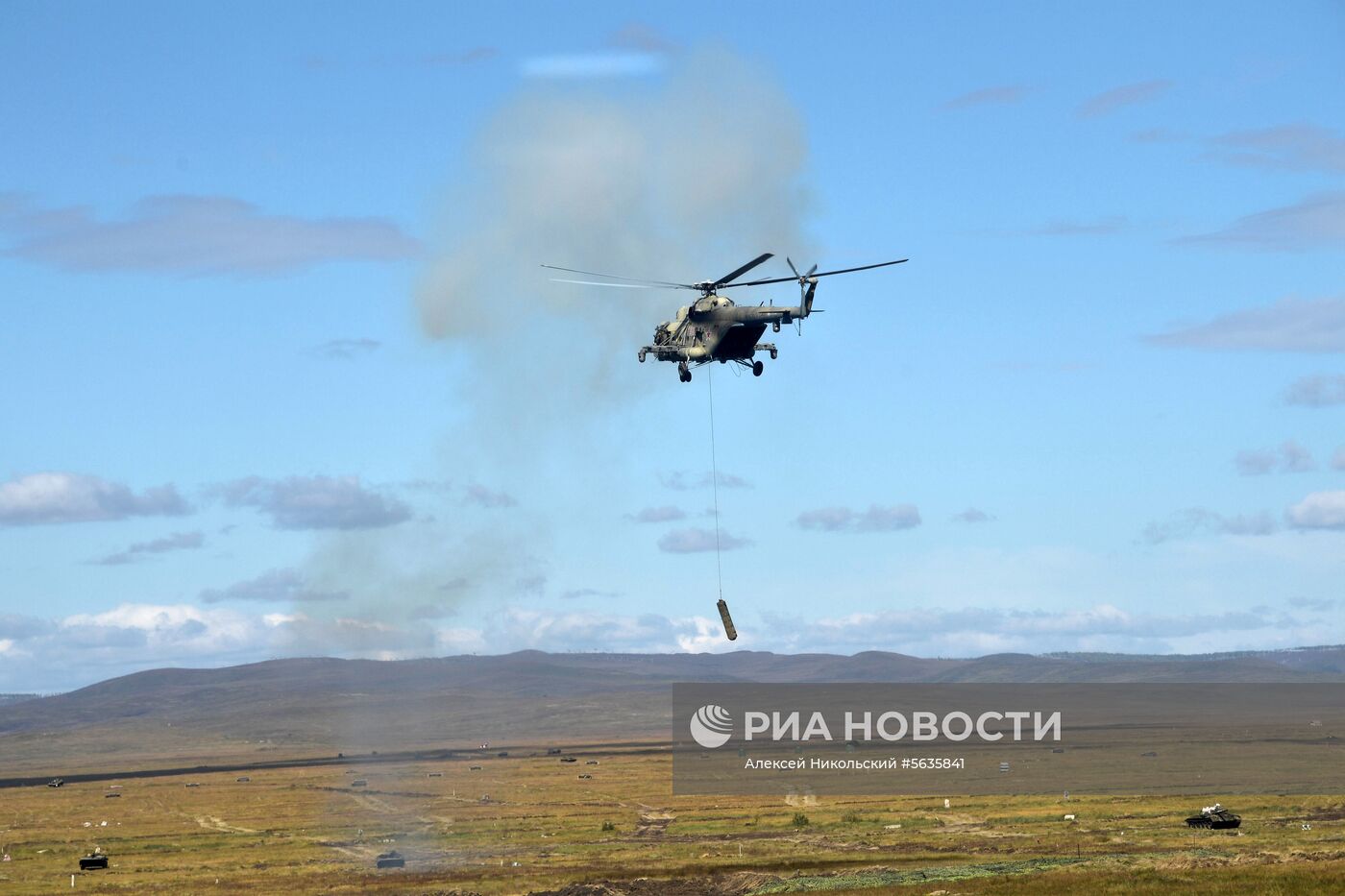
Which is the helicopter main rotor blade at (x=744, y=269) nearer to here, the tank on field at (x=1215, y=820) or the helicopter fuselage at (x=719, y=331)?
the helicopter fuselage at (x=719, y=331)

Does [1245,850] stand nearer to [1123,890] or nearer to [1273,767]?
[1123,890]

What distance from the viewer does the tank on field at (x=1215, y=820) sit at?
11906 cm

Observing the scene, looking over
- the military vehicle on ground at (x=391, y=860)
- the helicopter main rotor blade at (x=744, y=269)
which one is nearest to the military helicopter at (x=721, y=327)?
the helicopter main rotor blade at (x=744, y=269)

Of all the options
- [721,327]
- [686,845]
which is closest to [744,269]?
[721,327]

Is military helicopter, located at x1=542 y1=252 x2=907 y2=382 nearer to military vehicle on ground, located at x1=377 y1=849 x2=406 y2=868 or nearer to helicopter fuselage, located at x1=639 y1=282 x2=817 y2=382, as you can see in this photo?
helicopter fuselage, located at x1=639 y1=282 x2=817 y2=382

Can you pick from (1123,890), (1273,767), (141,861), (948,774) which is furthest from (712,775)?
(1123,890)

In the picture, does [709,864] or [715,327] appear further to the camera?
[709,864]

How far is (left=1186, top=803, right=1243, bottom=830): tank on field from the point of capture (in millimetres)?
119062

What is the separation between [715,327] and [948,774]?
4706 inches

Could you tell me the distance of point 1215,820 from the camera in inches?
4710

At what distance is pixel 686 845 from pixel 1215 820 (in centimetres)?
4219

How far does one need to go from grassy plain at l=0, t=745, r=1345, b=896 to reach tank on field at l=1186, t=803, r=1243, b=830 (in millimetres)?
1841

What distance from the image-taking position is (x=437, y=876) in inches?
4193

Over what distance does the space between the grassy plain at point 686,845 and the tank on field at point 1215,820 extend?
1841mm
